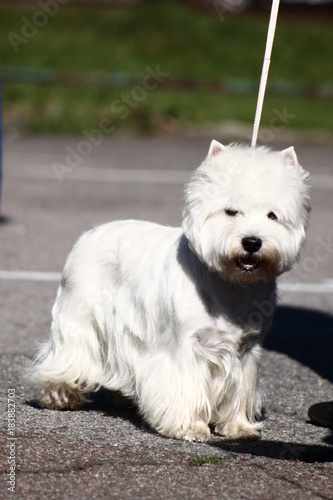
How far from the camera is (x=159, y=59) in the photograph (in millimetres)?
30625

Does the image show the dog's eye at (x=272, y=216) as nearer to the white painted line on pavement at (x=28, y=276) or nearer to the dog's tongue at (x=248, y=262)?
the dog's tongue at (x=248, y=262)

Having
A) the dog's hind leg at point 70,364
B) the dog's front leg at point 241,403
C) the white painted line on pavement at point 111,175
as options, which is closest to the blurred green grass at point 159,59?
the white painted line on pavement at point 111,175

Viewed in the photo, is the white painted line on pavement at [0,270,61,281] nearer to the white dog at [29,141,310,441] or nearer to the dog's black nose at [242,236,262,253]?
the white dog at [29,141,310,441]

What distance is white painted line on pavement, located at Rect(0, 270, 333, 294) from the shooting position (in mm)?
7891

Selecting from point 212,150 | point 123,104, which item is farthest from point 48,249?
point 123,104

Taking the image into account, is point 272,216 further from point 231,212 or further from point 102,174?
point 102,174

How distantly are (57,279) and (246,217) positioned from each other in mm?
4019

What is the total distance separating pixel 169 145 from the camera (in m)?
18.6

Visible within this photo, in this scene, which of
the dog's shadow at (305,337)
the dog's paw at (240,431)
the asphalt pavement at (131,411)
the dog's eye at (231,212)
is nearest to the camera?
the asphalt pavement at (131,411)

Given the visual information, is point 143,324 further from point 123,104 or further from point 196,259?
point 123,104

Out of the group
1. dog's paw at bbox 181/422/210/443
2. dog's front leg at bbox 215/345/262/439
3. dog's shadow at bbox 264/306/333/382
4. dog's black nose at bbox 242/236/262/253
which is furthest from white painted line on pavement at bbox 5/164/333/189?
dog's black nose at bbox 242/236/262/253

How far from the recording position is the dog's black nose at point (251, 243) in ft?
13.3

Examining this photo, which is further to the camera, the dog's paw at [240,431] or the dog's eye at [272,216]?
the dog's paw at [240,431]

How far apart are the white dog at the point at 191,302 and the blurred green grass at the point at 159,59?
15.4m
